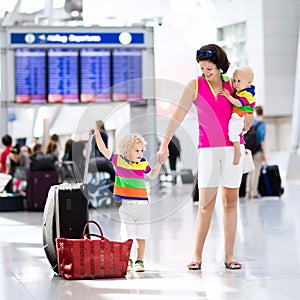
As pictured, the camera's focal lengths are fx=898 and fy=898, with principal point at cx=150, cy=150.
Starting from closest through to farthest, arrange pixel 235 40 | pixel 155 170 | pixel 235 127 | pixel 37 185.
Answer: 1. pixel 235 127
2. pixel 155 170
3. pixel 37 185
4. pixel 235 40

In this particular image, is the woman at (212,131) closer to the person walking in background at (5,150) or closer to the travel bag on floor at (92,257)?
the travel bag on floor at (92,257)

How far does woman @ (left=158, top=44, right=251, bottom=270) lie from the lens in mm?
7121

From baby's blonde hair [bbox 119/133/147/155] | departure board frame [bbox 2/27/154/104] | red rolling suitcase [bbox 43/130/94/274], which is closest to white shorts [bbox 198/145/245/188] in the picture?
baby's blonde hair [bbox 119/133/147/155]

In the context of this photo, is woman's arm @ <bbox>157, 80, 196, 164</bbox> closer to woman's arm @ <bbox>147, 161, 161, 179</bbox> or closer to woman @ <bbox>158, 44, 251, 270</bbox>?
woman @ <bbox>158, 44, 251, 270</bbox>

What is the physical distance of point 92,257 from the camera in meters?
6.85

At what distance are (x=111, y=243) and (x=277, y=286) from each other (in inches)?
55.0

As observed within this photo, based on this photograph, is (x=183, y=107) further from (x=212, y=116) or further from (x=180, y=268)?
(x=180, y=268)

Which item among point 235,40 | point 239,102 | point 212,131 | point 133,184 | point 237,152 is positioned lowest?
point 133,184

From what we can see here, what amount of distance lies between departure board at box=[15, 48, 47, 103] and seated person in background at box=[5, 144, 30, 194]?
1.19 metres

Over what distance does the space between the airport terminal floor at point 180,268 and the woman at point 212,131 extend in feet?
1.37

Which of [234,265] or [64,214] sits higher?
[64,214]

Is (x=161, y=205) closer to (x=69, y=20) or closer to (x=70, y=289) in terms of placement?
(x=69, y=20)

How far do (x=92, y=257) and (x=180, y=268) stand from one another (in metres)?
0.90

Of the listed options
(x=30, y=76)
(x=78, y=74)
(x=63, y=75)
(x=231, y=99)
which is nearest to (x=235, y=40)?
(x=78, y=74)
